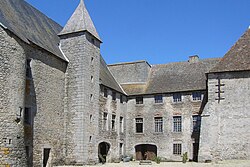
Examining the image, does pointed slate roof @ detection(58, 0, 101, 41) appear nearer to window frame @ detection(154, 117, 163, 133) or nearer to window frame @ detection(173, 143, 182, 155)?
window frame @ detection(154, 117, 163, 133)

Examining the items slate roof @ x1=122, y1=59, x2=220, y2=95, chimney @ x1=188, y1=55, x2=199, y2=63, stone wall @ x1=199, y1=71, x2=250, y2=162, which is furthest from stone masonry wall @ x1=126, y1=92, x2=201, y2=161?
chimney @ x1=188, y1=55, x2=199, y2=63

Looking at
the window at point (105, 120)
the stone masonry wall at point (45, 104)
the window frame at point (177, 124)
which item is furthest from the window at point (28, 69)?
the window frame at point (177, 124)

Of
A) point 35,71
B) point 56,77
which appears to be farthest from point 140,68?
point 35,71

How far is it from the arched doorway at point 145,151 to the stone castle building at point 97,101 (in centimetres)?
9

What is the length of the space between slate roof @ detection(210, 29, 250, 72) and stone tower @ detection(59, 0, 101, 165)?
8.91 m

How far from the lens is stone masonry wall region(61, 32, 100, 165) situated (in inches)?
917

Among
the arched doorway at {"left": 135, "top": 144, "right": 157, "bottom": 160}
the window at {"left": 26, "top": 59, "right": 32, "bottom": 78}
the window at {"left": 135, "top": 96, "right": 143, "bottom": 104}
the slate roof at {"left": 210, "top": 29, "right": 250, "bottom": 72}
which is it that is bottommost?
the arched doorway at {"left": 135, "top": 144, "right": 157, "bottom": 160}

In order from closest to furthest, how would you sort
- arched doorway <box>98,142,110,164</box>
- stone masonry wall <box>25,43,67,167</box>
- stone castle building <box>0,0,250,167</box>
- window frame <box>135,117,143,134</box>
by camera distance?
stone castle building <box>0,0,250,167</box> → stone masonry wall <box>25,43,67,167</box> → arched doorway <box>98,142,110,164</box> → window frame <box>135,117,143,134</box>

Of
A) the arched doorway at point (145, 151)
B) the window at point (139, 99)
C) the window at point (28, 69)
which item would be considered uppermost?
the window at point (28, 69)

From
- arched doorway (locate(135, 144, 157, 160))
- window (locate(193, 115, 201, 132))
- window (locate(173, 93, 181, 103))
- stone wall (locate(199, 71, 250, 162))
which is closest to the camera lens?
stone wall (locate(199, 71, 250, 162))

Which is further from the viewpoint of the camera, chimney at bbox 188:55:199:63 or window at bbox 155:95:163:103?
chimney at bbox 188:55:199:63

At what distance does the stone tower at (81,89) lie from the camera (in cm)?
2334

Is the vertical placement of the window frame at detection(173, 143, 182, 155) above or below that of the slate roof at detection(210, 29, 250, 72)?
below

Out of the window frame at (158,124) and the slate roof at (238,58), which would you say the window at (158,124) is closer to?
the window frame at (158,124)
